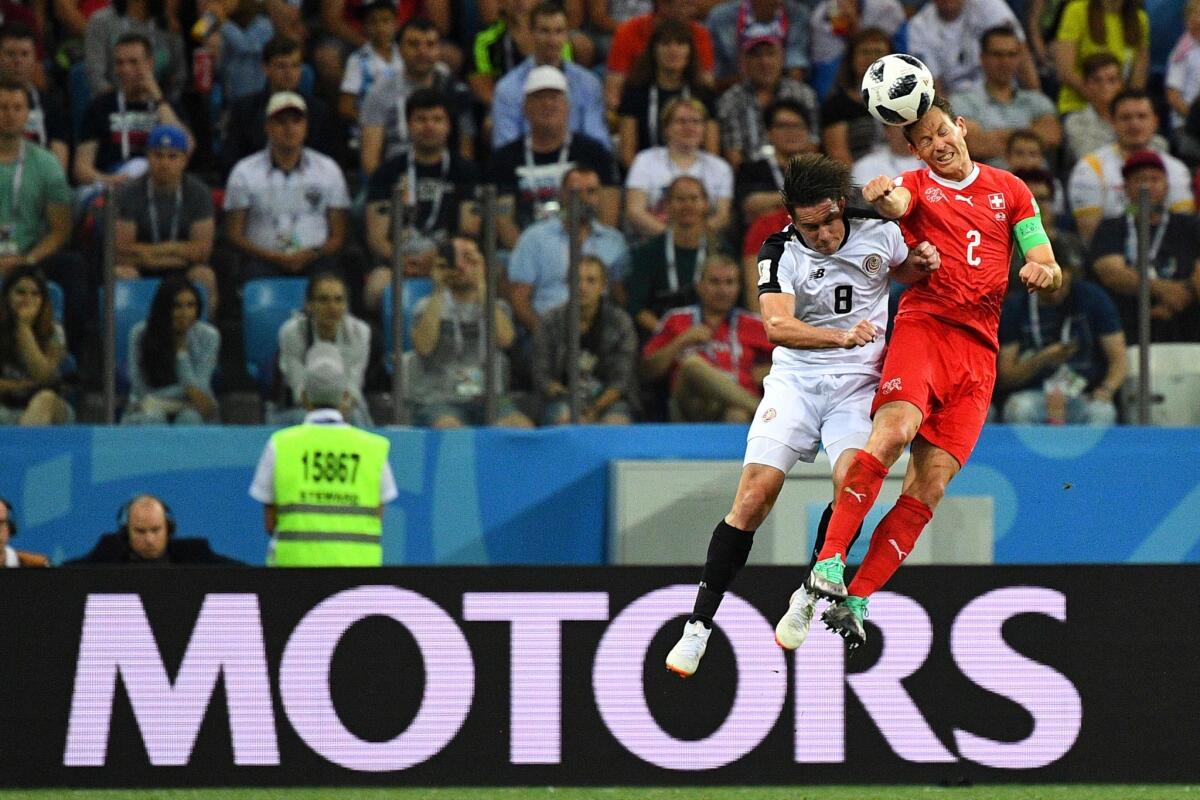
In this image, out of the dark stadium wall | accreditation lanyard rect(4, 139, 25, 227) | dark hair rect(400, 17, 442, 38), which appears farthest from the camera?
dark hair rect(400, 17, 442, 38)

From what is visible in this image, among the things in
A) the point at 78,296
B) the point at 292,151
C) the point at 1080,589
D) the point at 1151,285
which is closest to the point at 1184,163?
the point at 1151,285

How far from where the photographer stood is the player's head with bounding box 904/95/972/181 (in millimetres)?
7855

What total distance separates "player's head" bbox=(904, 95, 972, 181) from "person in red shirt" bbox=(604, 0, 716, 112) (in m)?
5.71

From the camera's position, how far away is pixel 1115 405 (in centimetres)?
1185

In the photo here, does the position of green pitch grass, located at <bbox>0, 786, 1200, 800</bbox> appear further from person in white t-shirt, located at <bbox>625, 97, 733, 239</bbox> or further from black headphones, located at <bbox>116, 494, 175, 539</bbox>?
person in white t-shirt, located at <bbox>625, 97, 733, 239</bbox>

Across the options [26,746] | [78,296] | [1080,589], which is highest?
[78,296]

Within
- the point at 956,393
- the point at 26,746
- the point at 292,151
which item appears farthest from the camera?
the point at 292,151

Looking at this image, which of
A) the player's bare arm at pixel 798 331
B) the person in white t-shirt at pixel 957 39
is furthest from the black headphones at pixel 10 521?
the person in white t-shirt at pixel 957 39

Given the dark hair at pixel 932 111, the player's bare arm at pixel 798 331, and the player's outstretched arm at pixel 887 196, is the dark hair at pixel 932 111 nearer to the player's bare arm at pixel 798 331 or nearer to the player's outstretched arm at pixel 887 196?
the player's outstretched arm at pixel 887 196

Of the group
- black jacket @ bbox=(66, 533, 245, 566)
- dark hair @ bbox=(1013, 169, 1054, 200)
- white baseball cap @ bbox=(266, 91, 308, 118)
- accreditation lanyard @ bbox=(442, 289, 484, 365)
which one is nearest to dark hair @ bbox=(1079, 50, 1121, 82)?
dark hair @ bbox=(1013, 169, 1054, 200)

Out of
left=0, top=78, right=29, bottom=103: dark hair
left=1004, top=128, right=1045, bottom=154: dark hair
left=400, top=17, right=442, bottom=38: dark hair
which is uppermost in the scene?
left=400, top=17, right=442, bottom=38: dark hair

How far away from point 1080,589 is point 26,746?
203 inches

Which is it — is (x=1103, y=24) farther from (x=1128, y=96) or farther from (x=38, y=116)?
(x=38, y=116)

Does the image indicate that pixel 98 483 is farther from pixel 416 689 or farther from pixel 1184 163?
pixel 1184 163
